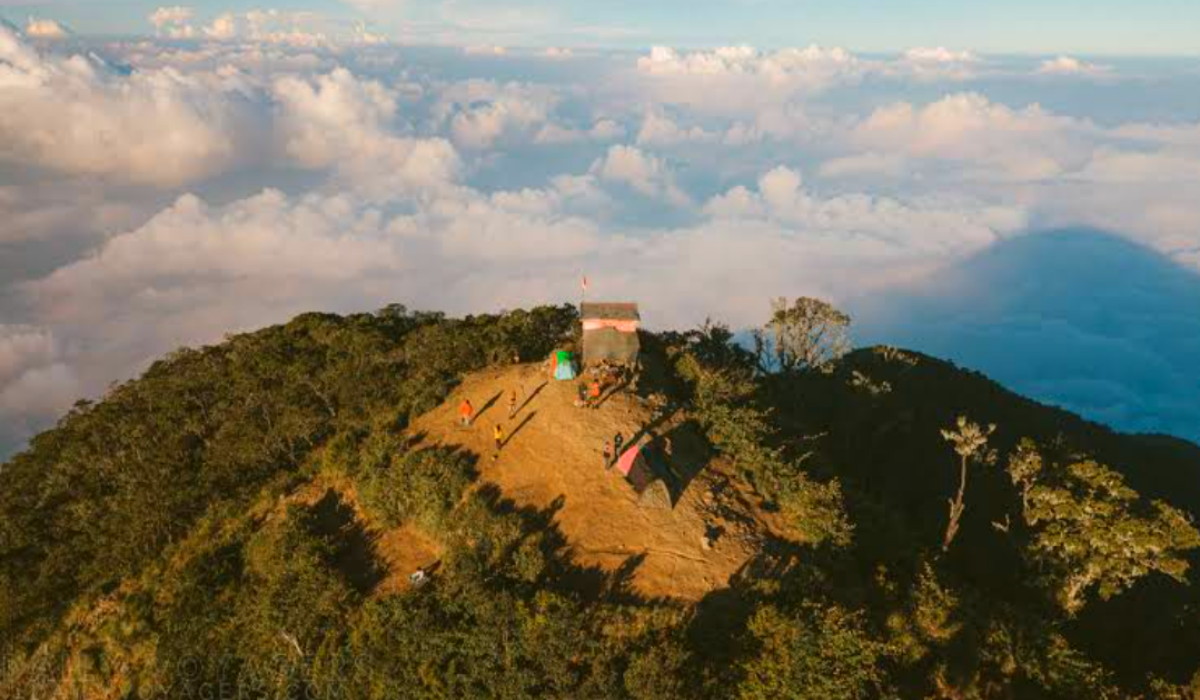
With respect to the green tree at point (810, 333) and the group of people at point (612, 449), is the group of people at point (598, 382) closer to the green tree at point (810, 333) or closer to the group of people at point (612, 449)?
the group of people at point (612, 449)

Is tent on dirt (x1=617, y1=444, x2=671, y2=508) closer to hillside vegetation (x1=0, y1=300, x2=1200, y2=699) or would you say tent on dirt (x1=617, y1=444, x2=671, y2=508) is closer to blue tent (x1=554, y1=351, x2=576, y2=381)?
hillside vegetation (x1=0, y1=300, x2=1200, y2=699)

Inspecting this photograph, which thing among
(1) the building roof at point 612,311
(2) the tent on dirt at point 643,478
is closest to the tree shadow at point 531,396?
(1) the building roof at point 612,311

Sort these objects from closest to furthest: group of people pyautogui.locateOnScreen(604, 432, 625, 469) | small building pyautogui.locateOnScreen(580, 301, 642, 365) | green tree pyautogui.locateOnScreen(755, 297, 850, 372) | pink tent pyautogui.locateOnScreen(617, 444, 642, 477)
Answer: pink tent pyautogui.locateOnScreen(617, 444, 642, 477) < group of people pyautogui.locateOnScreen(604, 432, 625, 469) < small building pyautogui.locateOnScreen(580, 301, 642, 365) < green tree pyautogui.locateOnScreen(755, 297, 850, 372)

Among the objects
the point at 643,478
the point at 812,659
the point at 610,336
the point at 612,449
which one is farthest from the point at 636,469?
the point at 812,659

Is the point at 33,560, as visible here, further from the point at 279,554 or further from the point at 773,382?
the point at 773,382

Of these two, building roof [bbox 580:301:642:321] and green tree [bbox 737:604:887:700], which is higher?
building roof [bbox 580:301:642:321]

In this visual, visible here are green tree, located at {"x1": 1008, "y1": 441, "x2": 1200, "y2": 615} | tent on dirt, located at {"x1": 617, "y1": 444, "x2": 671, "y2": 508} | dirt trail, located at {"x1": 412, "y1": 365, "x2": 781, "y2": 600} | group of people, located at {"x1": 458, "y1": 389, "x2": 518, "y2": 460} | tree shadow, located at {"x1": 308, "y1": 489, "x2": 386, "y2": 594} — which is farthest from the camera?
group of people, located at {"x1": 458, "y1": 389, "x2": 518, "y2": 460}

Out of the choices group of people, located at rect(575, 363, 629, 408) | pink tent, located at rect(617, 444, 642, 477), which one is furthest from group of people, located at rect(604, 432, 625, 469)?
group of people, located at rect(575, 363, 629, 408)

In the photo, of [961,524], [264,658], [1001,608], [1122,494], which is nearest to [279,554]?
[264,658]
